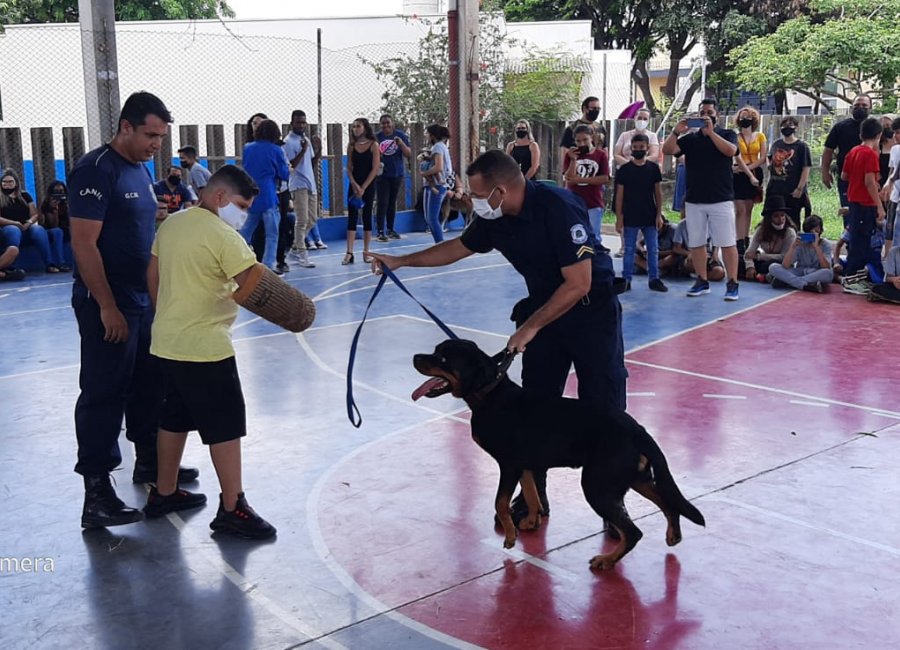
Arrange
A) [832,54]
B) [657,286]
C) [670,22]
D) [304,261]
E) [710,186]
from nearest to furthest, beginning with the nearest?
[710,186] < [657,286] < [304,261] < [832,54] < [670,22]

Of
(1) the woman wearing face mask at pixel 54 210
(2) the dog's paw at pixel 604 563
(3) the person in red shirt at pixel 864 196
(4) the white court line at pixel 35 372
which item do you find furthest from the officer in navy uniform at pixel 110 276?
(3) the person in red shirt at pixel 864 196

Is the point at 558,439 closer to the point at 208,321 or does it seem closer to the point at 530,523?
the point at 530,523

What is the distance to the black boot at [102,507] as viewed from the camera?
536 centimetres

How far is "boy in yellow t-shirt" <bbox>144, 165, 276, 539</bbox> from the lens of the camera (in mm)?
4938

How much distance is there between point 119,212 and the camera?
211 inches

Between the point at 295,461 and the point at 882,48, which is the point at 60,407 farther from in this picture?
the point at 882,48

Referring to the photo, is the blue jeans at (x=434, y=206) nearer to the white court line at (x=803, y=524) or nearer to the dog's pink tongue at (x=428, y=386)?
the white court line at (x=803, y=524)

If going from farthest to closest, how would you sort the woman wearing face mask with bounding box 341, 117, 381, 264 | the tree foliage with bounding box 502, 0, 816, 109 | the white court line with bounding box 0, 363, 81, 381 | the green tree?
the tree foliage with bounding box 502, 0, 816, 109, the green tree, the woman wearing face mask with bounding box 341, 117, 381, 264, the white court line with bounding box 0, 363, 81, 381

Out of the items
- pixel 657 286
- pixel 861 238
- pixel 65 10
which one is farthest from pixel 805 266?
pixel 65 10

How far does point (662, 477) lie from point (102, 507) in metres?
2.94

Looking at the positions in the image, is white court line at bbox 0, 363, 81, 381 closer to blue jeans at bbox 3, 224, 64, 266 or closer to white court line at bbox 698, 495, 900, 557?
blue jeans at bbox 3, 224, 64, 266

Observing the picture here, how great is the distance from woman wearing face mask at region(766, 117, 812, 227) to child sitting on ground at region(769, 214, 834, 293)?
2.69 ft

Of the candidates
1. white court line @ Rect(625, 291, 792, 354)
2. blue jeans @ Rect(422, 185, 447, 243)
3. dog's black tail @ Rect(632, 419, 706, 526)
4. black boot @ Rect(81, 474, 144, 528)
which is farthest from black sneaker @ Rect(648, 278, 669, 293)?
black boot @ Rect(81, 474, 144, 528)

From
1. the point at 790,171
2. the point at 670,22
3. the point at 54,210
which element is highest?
the point at 670,22
